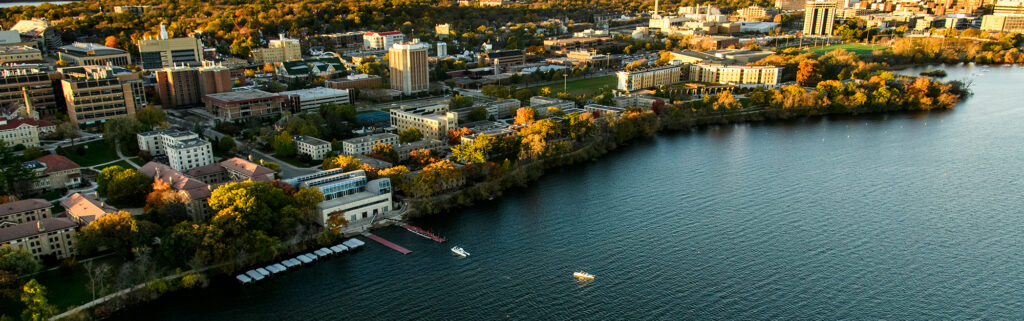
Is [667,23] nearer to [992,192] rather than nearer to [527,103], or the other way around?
[527,103]

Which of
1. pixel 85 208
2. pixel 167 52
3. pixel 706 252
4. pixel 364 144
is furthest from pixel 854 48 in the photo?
pixel 85 208

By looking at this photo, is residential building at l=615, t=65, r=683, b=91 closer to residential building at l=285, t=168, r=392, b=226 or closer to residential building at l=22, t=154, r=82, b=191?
residential building at l=285, t=168, r=392, b=226

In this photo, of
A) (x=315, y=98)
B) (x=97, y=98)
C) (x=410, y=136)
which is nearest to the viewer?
(x=410, y=136)

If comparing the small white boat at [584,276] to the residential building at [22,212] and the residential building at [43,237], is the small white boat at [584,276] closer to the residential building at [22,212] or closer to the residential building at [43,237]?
the residential building at [43,237]

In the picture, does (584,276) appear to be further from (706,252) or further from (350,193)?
(350,193)

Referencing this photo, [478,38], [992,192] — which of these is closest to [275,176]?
[992,192]

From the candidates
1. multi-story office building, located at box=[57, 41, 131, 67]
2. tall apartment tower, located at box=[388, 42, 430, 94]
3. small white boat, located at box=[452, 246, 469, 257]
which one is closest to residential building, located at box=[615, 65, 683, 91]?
tall apartment tower, located at box=[388, 42, 430, 94]
